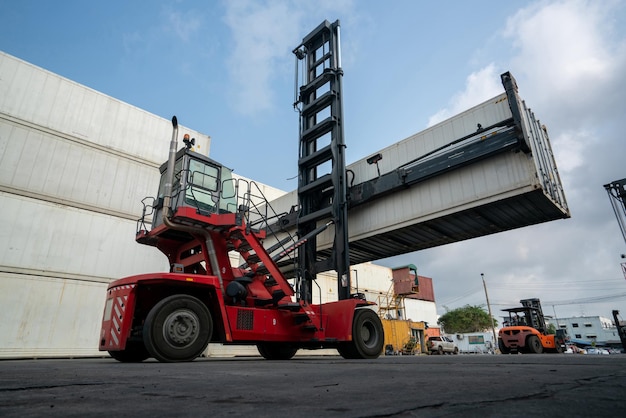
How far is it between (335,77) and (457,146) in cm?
500

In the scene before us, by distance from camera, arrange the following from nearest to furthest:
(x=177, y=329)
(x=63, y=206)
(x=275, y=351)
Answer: (x=177, y=329) < (x=275, y=351) < (x=63, y=206)

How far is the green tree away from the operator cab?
205ft

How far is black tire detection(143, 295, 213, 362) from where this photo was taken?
18.8ft

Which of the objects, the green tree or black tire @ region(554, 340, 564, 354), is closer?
black tire @ region(554, 340, 564, 354)

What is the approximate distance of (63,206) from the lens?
1360 cm

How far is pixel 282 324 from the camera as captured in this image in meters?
7.75

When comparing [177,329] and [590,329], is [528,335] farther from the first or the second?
[590,329]

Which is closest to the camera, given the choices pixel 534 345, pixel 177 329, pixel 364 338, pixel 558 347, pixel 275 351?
pixel 177 329

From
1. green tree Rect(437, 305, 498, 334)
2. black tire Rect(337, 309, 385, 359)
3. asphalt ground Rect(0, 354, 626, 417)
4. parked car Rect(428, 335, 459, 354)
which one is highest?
green tree Rect(437, 305, 498, 334)

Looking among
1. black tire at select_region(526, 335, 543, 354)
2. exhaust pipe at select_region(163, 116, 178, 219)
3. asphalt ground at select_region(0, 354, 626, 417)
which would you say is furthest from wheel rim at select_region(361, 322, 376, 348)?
black tire at select_region(526, 335, 543, 354)

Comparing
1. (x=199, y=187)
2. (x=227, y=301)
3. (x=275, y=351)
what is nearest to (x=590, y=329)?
(x=275, y=351)

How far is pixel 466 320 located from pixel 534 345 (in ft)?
168

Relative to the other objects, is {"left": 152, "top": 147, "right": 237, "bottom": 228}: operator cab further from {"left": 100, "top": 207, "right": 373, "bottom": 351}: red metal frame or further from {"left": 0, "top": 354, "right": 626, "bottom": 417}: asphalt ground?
{"left": 0, "top": 354, "right": 626, "bottom": 417}: asphalt ground

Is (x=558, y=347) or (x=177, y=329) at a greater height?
(x=177, y=329)
